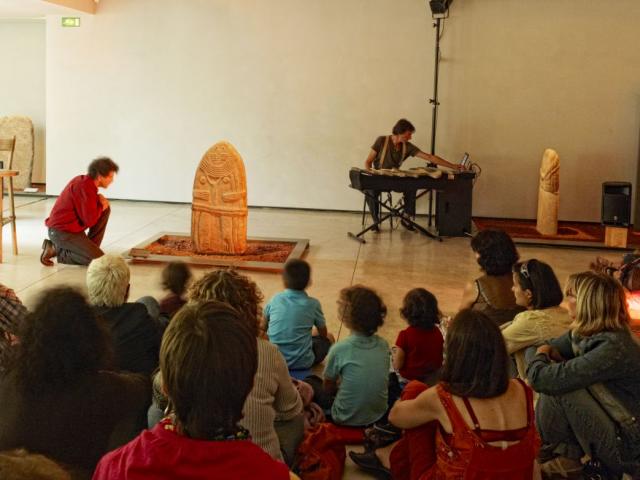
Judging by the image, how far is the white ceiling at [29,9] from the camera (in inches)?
420

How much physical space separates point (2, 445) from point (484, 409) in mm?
1531

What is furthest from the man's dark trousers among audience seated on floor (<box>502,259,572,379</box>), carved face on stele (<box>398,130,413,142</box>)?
→ audience seated on floor (<box>502,259,572,379</box>)

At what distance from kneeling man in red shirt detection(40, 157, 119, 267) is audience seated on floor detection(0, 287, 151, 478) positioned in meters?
5.45

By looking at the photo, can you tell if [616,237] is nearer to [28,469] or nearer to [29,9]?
[29,9]

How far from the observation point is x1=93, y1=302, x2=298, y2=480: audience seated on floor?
177 centimetres

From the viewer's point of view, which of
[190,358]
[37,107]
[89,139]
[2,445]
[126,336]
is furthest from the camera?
[37,107]

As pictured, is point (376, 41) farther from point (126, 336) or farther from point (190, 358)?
point (190, 358)

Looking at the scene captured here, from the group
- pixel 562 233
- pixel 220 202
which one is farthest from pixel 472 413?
pixel 562 233

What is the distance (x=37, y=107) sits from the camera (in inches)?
525

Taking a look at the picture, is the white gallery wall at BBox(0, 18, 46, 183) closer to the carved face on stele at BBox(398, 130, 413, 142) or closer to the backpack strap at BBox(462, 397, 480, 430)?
the carved face on stele at BBox(398, 130, 413, 142)

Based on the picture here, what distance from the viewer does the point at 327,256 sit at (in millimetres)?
8688

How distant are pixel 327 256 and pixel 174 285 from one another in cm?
429

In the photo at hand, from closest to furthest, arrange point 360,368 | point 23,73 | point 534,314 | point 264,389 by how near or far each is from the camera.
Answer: point 264,389 → point 360,368 → point 534,314 → point 23,73

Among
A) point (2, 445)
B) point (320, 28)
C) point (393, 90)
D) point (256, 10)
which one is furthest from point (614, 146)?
point (2, 445)
